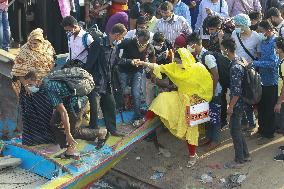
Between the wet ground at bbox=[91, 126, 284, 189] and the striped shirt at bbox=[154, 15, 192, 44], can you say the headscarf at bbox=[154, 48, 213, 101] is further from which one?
the striped shirt at bbox=[154, 15, 192, 44]

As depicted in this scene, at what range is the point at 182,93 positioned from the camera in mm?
7820

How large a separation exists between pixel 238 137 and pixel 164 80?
52.4 inches

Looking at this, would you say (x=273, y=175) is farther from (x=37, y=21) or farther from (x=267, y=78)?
(x=37, y=21)

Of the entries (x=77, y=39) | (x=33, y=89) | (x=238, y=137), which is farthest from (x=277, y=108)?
(x=33, y=89)

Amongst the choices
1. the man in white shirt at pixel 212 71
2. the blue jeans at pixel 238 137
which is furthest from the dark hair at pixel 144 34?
the blue jeans at pixel 238 137

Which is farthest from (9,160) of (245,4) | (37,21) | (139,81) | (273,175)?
(245,4)

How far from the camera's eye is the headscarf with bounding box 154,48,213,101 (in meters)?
7.66

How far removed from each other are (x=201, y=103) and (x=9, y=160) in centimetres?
257

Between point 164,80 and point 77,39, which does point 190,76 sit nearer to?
point 164,80

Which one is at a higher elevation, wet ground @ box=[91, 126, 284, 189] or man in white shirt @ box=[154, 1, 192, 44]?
man in white shirt @ box=[154, 1, 192, 44]

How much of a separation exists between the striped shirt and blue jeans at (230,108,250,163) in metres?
1.88

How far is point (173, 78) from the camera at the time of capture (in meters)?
7.80

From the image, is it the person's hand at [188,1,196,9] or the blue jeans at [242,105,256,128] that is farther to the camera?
the person's hand at [188,1,196,9]

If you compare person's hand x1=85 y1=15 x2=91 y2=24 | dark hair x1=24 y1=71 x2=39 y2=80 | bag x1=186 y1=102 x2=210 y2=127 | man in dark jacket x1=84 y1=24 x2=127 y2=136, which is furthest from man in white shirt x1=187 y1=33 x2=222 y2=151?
person's hand x1=85 y1=15 x2=91 y2=24
